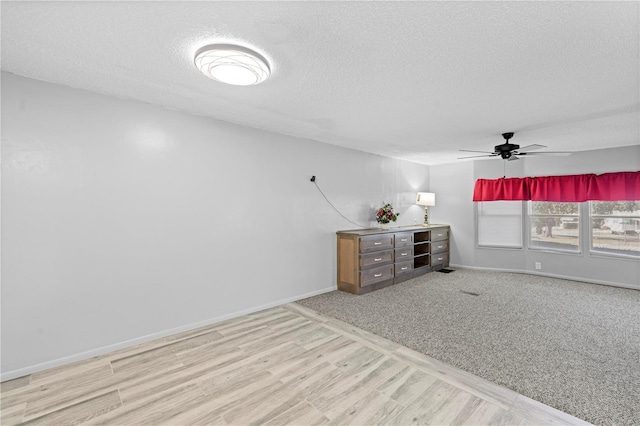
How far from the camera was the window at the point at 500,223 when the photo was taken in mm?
5766

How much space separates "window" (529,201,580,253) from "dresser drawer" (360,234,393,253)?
3.17 meters

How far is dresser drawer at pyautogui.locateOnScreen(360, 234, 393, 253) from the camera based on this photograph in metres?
4.32

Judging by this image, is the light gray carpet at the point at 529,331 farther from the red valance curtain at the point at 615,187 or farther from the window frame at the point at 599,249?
the red valance curtain at the point at 615,187

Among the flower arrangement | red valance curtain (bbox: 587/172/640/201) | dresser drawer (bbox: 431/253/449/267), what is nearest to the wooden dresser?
dresser drawer (bbox: 431/253/449/267)

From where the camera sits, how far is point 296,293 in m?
4.08

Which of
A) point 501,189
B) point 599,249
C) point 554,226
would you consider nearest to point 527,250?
point 554,226

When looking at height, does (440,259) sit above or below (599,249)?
below

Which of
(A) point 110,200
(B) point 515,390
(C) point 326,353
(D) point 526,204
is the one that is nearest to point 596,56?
(B) point 515,390

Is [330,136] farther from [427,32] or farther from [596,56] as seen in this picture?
[596,56]

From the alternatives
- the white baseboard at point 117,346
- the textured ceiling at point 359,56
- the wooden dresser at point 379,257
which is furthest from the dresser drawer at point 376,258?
the textured ceiling at point 359,56

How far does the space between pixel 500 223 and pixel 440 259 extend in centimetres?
144

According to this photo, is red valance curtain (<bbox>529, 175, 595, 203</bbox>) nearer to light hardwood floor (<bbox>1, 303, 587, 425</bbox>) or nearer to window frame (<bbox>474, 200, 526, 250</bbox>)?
window frame (<bbox>474, 200, 526, 250</bbox>)

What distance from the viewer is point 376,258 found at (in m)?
4.51

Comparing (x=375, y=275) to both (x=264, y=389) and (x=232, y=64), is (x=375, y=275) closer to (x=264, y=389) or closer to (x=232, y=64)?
(x=264, y=389)
